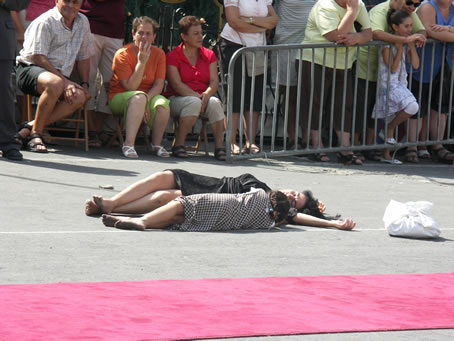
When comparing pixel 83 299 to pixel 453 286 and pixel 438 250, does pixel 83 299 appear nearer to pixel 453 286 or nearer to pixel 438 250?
pixel 453 286

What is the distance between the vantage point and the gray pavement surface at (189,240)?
545 centimetres

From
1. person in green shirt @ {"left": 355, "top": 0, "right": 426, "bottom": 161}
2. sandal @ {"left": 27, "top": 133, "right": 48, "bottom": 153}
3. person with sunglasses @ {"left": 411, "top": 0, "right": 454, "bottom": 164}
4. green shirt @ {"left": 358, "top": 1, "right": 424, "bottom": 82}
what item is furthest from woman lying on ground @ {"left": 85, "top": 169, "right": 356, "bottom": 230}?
person with sunglasses @ {"left": 411, "top": 0, "right": 454, "bottom": 164}

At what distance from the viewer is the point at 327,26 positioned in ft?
34.9

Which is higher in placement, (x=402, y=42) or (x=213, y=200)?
(x=402, y=42)

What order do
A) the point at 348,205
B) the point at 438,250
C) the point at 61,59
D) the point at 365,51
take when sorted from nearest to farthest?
the point at 438,250 < the point at 348,205 < the point at 61,59 < the point at 365,51

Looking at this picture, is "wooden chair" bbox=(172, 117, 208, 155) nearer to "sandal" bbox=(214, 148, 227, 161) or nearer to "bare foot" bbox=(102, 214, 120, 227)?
"sandal" bbox=(214, 148, 227, 161)

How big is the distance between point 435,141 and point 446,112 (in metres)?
0.39

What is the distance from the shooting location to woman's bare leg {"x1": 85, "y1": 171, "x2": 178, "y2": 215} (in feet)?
23.1

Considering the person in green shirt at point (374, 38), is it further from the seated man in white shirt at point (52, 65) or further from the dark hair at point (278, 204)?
the dark hair at point (278, 204)

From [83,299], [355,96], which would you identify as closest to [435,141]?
[355,96]

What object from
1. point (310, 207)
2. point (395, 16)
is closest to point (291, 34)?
point (395, 16)

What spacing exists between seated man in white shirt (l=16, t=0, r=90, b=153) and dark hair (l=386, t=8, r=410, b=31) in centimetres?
347

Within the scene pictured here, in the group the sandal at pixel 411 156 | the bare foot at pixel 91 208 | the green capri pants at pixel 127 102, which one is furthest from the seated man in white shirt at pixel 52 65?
the sandal at pixel 411 156

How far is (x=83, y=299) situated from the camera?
4684 millimetres
